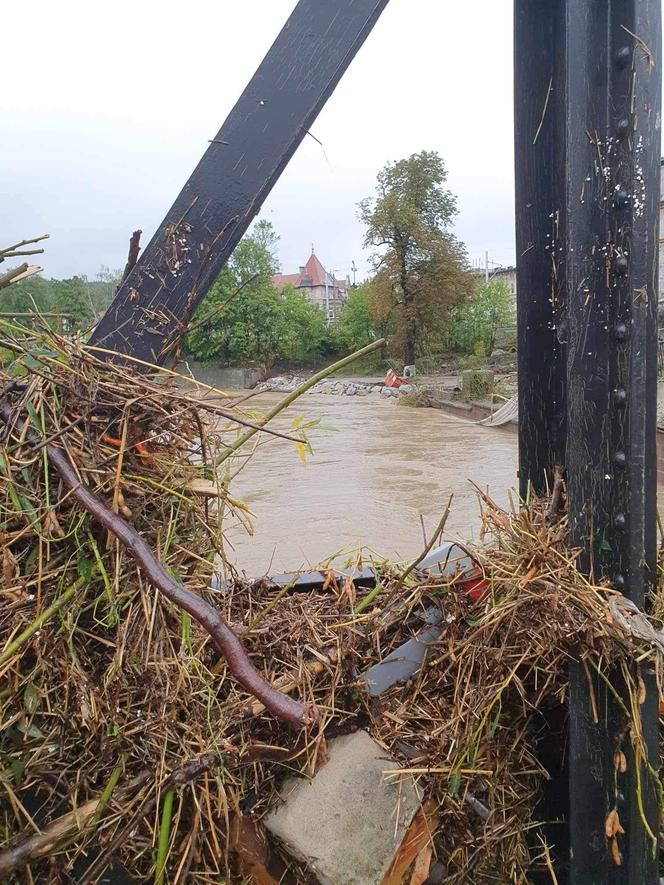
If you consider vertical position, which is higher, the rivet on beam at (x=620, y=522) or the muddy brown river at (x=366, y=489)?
the rivet on beam at (x=620, y=522)

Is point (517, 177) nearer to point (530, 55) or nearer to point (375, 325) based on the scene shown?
point (530, 55)

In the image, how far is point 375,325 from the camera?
156ft

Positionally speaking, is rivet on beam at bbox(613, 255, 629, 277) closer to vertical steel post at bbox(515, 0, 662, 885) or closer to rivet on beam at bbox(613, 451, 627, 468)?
vertical steel post at bbox(515, 0, 662, 885)

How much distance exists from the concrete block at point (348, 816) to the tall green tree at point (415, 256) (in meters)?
42.3

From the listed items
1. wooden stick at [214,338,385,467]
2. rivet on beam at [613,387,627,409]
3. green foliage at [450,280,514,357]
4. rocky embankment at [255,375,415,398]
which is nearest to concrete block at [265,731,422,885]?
wooden stick at [214,338,385,467]

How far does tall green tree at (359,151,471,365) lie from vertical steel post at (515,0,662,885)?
42.1 m

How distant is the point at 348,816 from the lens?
146 centimetres

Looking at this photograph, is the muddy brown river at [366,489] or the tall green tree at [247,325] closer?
the muddy brown river at [366,489]

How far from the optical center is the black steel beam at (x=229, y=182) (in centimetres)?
146

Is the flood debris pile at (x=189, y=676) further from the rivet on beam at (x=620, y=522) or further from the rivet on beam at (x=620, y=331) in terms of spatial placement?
the rivet on beam at (x=620, y=331)

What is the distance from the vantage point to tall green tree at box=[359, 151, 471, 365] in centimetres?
4300

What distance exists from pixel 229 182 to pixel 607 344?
2.99ft

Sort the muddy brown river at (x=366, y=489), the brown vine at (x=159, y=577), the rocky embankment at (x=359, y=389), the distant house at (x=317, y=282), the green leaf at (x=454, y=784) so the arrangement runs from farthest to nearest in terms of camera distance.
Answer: the distant house at (x=317, y=282) → the rocky embankment at (x=359, y=389) → the muddy brown river at (x=366, y=489) → the green leaf at (x=454, y=784) → the brown vine at (x=159, y=577)

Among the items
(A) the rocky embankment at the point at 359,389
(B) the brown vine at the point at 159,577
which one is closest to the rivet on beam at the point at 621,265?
(B) the brown vine at the point at 159,577
